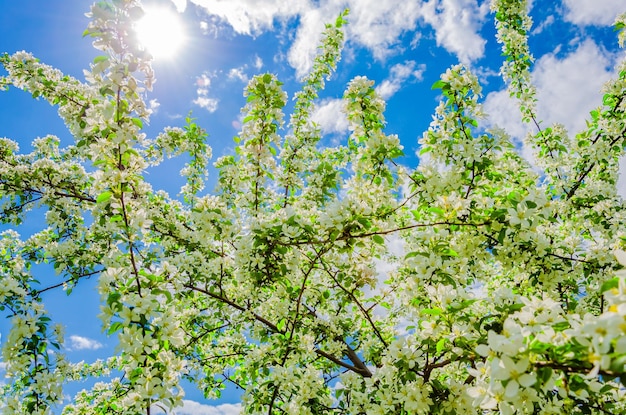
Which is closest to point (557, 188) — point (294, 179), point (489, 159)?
point (489, 159)

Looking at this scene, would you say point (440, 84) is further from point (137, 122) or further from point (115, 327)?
point (115, 327)

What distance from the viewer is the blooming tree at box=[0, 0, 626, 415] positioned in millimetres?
2602

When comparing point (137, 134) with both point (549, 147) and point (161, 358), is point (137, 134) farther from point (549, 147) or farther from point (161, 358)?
point (549, 147)

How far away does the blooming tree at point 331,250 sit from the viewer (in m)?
2.60

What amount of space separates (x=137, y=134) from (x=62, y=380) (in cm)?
242

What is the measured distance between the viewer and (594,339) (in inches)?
50.8

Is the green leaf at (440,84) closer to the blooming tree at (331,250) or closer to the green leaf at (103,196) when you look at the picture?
the blooming tree at (331,250)

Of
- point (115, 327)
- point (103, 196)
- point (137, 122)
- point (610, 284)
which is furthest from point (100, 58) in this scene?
point (610, 284)

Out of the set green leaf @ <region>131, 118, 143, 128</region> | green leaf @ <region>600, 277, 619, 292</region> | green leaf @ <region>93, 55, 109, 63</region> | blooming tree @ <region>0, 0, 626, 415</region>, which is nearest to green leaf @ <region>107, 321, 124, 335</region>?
blooming tree @ <region>0, 0, 626, 415</region>

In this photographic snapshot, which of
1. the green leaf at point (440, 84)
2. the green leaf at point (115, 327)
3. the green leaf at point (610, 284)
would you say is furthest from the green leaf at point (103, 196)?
the green leaf at point (440, 84)

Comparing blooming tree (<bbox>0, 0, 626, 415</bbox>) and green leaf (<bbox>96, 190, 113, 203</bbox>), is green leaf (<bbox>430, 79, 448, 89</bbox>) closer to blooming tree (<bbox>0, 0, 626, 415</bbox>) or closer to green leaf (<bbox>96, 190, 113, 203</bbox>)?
blooming tree (<bbox>0, 0, 626, 415</bbox>)

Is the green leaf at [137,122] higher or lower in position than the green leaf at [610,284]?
higher

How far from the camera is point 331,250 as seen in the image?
5.19 m

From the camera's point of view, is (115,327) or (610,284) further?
(115,327)
